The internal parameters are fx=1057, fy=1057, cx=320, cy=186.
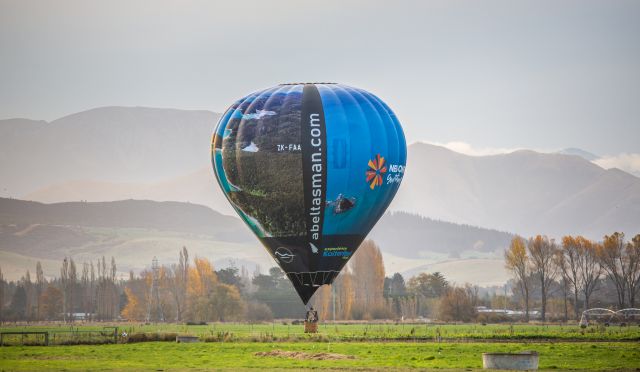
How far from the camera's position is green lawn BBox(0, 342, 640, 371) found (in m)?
44.0

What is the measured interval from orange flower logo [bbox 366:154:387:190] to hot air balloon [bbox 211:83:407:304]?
0.16 feet

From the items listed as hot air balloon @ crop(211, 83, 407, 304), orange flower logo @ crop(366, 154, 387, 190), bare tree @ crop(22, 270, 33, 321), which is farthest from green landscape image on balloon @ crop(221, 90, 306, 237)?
bare tree @ crop(22, 270, 33, 321)

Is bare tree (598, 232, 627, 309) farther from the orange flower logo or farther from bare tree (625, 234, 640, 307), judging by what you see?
the orange flower logo

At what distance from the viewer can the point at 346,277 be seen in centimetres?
14712

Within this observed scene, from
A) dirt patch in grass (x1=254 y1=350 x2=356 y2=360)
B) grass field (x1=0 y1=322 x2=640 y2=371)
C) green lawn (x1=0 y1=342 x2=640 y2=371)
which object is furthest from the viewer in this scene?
dirt patch in grass (x1=254 y1=350 x2=356 y2=360)

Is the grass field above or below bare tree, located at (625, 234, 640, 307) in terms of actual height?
below

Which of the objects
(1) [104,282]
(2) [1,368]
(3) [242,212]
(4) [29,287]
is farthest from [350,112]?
(4) [29,287]

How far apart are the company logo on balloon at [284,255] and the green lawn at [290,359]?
4770 mm

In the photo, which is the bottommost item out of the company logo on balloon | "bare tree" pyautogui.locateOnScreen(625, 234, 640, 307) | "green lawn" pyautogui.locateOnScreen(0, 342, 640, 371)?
"green lawn" pyautogui.locateOnScreen(0, 342, 640, 371)

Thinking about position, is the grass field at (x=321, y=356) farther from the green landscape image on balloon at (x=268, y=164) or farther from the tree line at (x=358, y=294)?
the tree line at (x=358, y=294)

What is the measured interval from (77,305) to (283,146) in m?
128

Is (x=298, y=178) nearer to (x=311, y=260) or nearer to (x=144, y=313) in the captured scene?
(x=311, y=260)

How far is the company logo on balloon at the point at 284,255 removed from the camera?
1987 inches

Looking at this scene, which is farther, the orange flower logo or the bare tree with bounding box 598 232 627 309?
the bare tree with bounding box 598 232 627 309
